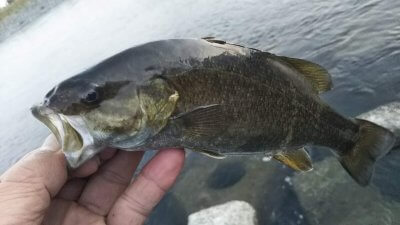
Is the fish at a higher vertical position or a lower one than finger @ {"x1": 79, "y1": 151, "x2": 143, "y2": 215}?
Result: higher

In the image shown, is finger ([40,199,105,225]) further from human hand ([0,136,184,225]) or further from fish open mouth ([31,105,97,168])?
fish open mouth ([31,105,97,168])

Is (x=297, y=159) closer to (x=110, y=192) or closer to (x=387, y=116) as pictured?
(x=110, y=192)

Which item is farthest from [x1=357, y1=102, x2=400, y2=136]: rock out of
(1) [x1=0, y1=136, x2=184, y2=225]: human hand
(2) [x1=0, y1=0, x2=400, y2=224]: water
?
(1) [x1=0, y1=136, x2=184, y2=225]: human hand

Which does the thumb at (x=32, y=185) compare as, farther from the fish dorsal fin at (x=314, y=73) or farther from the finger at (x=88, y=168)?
the fish dorsal fin at (x=314, y=73)

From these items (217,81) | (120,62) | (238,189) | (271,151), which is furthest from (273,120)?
(238,189)

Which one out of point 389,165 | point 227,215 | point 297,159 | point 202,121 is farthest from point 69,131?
point 389,165

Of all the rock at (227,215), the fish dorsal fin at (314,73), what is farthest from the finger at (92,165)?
the rock at (227,215)
